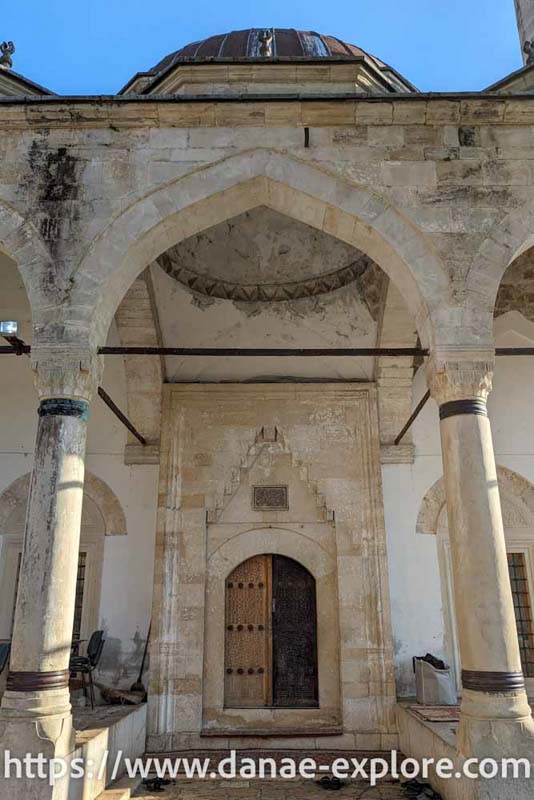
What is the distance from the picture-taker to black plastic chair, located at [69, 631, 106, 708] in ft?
19.0

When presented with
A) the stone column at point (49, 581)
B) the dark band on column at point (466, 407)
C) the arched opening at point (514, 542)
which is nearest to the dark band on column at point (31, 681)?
the stone column at point (49, 581)

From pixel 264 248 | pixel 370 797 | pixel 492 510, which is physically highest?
pixel 264 248

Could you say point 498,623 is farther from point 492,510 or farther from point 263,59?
point 263,59

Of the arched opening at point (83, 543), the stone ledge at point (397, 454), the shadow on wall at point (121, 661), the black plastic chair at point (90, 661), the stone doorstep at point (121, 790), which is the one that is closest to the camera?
the stone doorstep at point (121, 790)

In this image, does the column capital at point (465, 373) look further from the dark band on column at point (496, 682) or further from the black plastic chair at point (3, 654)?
the black plastic chair at point (3, 654)

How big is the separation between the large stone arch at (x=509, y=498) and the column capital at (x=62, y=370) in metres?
4.32

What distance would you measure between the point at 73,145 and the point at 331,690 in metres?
5.62

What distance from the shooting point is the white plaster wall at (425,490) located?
675 cm

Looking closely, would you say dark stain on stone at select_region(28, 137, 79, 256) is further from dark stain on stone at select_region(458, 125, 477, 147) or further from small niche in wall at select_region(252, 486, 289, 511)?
small niche in wall at select_region(252, 486, 289, 511)

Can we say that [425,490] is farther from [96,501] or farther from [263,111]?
[263,111]

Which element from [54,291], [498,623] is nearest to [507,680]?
[498,623]

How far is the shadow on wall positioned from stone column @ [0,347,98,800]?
2.86 m

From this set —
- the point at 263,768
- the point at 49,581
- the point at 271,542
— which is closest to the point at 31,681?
the point at 49,581

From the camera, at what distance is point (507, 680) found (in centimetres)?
387
